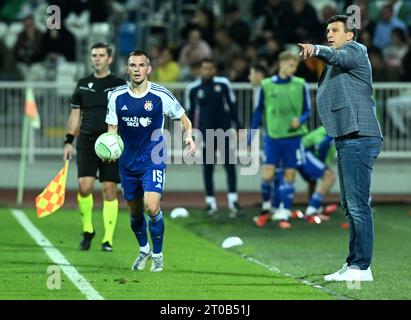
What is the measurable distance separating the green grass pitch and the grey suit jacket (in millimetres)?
1492

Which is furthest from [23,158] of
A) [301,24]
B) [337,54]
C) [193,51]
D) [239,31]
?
[337,54]

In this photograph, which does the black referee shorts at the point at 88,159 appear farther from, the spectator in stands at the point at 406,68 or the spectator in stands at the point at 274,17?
the spectator in stands at the point at 274,17

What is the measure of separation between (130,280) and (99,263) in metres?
1.73

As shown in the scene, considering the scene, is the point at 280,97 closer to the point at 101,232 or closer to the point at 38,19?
the point at 101,232

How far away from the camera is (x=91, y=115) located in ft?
50.8

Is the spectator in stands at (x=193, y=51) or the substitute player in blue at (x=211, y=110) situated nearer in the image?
the substitute player in blue at (x=211, y=110)

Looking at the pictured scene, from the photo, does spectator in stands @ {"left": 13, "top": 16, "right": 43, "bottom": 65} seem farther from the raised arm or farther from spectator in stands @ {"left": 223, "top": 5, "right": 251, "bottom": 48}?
the raised arm

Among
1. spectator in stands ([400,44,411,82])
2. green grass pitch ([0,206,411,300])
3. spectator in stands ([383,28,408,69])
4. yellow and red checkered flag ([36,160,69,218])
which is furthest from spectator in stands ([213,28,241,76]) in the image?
yellow and red checkered flag ([36,160,69,218])

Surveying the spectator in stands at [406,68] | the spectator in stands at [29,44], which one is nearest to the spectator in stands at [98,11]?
the spectator in stands at [29,44]

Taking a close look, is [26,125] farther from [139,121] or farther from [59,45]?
[139,121]

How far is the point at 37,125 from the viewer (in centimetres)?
2255

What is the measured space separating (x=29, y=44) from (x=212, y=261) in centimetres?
1331

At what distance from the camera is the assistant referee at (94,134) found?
50.1 ft

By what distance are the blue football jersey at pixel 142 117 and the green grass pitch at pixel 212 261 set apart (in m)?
1.21
